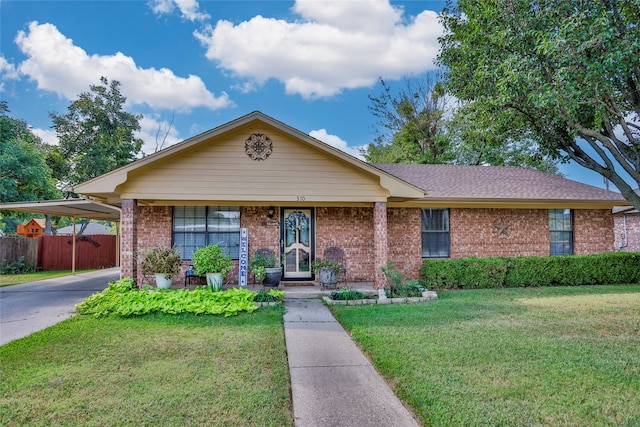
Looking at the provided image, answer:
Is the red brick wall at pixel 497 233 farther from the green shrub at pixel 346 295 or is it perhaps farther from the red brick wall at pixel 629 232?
the red brick wall at pixel 629 232

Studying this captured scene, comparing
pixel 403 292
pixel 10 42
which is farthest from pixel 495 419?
pixel 10 42

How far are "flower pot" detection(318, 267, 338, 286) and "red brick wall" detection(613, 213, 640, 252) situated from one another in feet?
58.7

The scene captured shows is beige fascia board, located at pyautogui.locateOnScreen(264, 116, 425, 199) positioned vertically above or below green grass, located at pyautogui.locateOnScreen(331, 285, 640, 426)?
above

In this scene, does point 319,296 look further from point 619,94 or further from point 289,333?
point 619,94

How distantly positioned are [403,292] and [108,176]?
737 cm

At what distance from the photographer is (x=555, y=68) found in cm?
770

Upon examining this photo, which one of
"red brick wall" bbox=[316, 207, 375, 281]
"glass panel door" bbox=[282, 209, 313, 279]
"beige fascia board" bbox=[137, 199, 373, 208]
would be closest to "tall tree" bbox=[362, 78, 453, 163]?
"red brick wall" bbox=[316, 207, 375, 281]

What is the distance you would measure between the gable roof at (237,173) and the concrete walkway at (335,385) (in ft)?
12.9

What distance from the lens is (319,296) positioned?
28.9 ft

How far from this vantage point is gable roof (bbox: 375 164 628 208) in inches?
422

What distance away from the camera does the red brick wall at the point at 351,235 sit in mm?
10656

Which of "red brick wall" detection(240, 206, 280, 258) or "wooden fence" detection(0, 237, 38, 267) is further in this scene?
"wooden fence" detection(0, 237, 38, 267)

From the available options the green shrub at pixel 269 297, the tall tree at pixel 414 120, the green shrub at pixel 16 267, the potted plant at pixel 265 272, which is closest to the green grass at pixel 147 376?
the green shrub at pixel 269 297

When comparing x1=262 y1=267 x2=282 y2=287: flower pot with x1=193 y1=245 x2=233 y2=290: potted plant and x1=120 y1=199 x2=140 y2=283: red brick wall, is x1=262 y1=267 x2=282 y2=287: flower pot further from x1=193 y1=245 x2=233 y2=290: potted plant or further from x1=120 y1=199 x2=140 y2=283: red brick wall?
x1=120 y1=199 x2=140 y2=283: red brick wall
